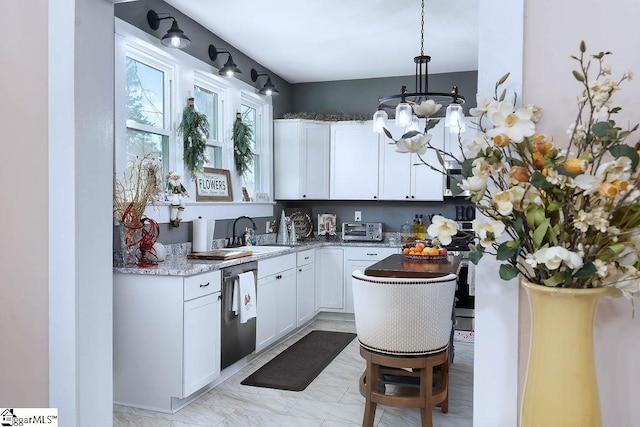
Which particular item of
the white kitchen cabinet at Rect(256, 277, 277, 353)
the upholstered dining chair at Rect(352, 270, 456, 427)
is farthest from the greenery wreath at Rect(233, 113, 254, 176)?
the upholstered dining chair at Rect(352, 270, 456, 427)

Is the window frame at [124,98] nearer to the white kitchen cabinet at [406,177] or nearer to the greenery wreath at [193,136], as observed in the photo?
the greenery wreath at [193,136]

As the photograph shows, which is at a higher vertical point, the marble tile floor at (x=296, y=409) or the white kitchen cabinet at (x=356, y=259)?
the white kitchen cabinet at (x=356, y=259)

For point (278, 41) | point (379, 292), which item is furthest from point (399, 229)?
point (379, 292)

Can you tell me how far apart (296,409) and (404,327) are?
1.12m

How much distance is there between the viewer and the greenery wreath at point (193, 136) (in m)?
4.27

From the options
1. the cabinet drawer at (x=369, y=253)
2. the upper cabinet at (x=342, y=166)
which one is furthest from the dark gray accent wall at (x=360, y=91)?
the cabinet drawer at (x=369, y=253)

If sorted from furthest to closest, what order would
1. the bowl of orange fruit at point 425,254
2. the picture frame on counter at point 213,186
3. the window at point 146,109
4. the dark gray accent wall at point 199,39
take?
the picture frame on counter at point 213,186 < the bowl of orange fruit at point 425,254 < the window at point 146,109 < the dark gray accent wall at point 199,39

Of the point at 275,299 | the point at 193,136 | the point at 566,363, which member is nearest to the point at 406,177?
the point at 275,299

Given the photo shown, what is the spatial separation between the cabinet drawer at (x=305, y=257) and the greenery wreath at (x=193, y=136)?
58.9 inches

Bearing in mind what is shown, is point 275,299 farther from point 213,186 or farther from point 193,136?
point 193,136

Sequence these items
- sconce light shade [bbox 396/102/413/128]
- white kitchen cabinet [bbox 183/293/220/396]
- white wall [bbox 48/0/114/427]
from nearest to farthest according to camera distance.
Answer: white wall [bbox 48/0/114/427]
white kitchen cabinet [bbox 183/293/220/396]
sconce light shade [bbox 396/102/413/128]

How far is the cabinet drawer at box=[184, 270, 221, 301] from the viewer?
330 cm

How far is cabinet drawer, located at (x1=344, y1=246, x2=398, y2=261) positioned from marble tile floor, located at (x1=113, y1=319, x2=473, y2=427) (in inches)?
74.3

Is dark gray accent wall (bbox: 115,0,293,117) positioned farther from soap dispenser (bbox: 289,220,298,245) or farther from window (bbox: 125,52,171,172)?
soap dispenser (bbox: 289,220,298,245)
